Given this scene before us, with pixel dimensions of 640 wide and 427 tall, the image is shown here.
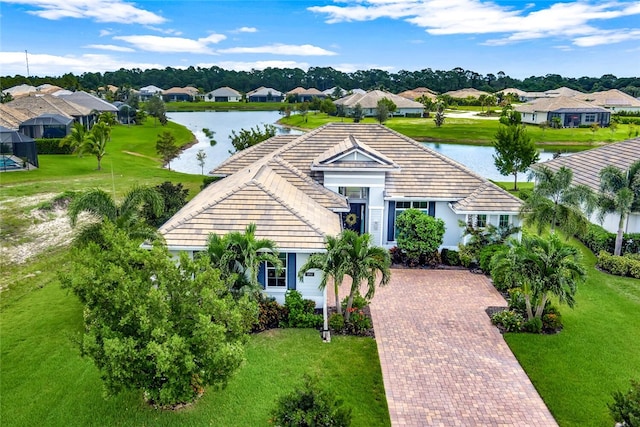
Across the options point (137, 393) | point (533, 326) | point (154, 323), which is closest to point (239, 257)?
point (137, 393)

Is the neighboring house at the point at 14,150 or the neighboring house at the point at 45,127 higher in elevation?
the neighboring house at the point at 45,127

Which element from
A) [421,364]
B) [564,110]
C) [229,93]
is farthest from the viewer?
[229,93]

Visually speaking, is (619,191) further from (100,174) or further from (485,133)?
(485,133)

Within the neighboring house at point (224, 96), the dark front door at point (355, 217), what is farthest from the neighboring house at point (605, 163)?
the neighboring house at point (224, 96)

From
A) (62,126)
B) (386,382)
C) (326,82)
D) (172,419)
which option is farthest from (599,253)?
(326,82)

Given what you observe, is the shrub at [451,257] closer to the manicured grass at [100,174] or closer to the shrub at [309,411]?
the shrub at [309,411]

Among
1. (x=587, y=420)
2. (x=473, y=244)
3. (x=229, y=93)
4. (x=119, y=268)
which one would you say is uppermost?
(x=229, y=93)

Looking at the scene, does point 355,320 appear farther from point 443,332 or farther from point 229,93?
point 229,93
